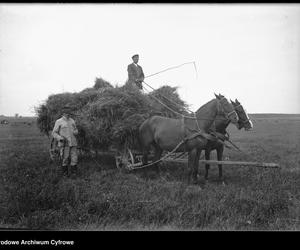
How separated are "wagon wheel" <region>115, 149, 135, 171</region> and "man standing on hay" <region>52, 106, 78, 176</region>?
58.4 inches

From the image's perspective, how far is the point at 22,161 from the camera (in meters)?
10.1

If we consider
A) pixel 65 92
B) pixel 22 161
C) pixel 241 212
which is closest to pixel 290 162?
pixel 241 212

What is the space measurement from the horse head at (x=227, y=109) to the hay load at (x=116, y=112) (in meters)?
1.63

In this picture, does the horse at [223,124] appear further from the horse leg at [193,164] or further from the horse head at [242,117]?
the horse leg at [193,164]

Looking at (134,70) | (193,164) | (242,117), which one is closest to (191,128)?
(193,164)

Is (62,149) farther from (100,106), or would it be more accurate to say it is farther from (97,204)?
(97,204)

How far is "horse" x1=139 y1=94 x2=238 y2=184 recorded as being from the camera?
7.71 m

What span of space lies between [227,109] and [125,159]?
3524 mm

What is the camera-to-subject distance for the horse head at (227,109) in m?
7.61

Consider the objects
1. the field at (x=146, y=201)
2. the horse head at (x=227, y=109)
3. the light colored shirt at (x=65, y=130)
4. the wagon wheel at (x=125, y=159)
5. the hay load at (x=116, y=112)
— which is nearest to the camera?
the field at (x=146, y=201)

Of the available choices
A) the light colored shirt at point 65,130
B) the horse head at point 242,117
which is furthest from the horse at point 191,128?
the light colored shirt at point 65,130

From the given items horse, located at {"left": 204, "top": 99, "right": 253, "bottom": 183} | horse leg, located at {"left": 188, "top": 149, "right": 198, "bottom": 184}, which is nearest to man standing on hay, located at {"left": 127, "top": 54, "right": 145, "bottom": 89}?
horse, located at {"left": 204, "top": 99, "right": 253, "bottom": 183}

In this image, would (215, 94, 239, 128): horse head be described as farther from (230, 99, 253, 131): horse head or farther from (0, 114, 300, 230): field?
(0, 114, 300, 230): field

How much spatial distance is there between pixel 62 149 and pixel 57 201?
116 inches
